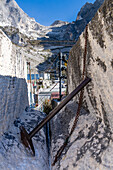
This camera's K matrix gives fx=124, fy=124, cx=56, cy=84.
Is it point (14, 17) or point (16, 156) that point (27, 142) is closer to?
point (16, 156)

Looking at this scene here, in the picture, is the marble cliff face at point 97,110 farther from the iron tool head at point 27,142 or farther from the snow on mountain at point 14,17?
the snow on mountain at point 14,17

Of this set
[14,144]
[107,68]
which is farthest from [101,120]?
[14,144]

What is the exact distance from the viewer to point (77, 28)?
90.1m

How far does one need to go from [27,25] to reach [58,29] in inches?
948

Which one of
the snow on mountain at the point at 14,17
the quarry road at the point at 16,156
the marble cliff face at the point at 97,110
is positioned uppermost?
the snow on mountain at the point at 14,17

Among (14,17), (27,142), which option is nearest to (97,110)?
(27,142)

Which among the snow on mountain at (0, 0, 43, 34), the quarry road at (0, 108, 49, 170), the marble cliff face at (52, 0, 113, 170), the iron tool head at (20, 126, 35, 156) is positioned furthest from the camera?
the snow on mountain at (0, 0, 43, 34)

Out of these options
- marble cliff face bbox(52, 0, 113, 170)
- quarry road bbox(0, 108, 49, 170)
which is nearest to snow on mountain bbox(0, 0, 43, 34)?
quarry road bbox(0, 108, 49, 170)

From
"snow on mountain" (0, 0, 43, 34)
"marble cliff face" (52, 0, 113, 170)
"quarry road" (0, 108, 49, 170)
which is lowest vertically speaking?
"quarry road" (0, 108, 49, 170)

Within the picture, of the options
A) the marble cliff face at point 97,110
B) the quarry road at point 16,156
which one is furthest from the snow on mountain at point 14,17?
the marble cliff face at point 97,110

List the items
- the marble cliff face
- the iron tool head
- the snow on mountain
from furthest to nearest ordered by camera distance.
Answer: the snow on mountain → the iron tool head → the marble cliff face

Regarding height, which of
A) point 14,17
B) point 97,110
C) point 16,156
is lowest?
point 16,156

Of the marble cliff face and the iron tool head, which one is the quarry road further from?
the marble cliff face

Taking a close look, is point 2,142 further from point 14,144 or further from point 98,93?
point 98,93
